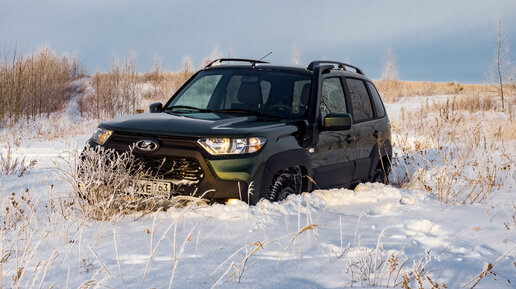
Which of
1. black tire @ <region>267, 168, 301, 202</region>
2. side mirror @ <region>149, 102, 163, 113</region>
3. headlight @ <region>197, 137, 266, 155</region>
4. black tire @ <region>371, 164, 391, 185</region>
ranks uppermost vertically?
side mirror @ <region>149, 102, 163, 113</region>

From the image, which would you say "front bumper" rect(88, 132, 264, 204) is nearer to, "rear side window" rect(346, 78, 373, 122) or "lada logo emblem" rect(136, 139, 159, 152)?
"lada logo emblem" rect(136, 139, 159, 152)

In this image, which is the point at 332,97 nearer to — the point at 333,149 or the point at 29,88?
the point at 333,149

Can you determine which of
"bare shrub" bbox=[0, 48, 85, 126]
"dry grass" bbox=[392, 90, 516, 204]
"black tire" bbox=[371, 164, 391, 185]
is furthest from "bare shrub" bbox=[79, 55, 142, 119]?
"black tire" bbox=[371, 164, 391, 185]

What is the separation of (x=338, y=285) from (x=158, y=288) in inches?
39.2

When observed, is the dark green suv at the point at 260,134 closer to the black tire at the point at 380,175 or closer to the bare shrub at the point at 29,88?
the black tire at the point at 380,175

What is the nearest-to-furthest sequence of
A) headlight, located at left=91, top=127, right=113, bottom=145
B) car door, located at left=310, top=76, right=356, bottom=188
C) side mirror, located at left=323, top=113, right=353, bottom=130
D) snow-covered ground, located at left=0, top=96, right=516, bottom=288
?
snow-covered ground, located at left=0, top=96, right=516, bottom=288 → headlight, located at left=91, top=127, right=113, bottom=145 → side mirror, located at left=323, top=113, right=353, bottom=130 → car door, located at left=310, top=76, right=356, bottom=188

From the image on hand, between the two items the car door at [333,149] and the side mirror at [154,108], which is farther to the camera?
the side mirror at [154,108]

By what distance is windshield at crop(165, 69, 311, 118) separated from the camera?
5367 millimetres

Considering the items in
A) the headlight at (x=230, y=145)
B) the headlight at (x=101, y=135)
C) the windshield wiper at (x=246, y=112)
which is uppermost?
the windshield wiper at (x=246, y=112)

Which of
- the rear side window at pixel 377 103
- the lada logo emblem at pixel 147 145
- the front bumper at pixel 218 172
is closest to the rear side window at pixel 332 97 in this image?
the rear side window at pixel 377 103

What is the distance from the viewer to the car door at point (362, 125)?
20.5ft

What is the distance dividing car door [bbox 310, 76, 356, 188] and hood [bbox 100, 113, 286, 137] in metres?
0.66

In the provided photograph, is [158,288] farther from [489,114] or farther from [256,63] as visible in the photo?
[489,114]

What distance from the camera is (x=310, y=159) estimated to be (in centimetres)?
512
